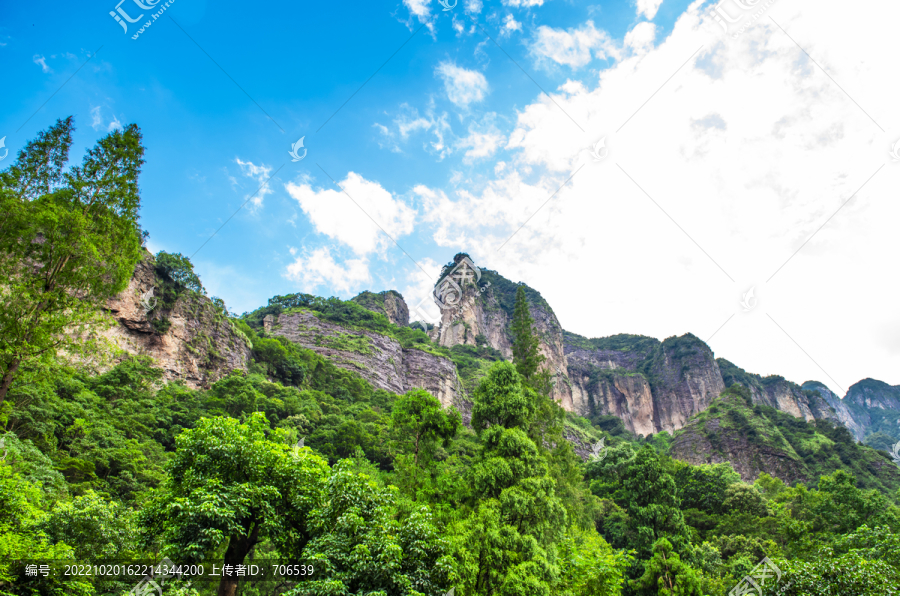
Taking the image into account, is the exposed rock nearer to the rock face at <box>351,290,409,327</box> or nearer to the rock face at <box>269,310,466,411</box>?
the rock face at <box>269,310,466,411</box>

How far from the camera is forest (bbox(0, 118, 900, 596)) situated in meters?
7.91

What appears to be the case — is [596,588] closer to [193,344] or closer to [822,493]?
[822,493]

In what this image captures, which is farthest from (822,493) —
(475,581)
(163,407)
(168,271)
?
(168,271)

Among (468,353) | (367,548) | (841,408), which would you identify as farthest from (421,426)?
(841,408)

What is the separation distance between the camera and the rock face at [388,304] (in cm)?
7544

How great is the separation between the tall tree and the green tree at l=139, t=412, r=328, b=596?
352 cm

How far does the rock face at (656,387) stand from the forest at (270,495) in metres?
68.6

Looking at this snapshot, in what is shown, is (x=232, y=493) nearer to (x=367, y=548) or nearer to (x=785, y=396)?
(x=367, y=548)

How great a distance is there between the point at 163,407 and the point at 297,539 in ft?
60.6

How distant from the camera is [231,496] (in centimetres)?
780

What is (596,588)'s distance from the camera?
11133 millimetres

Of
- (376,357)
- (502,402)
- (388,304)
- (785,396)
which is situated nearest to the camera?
(502,402)

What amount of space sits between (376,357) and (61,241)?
146 feet

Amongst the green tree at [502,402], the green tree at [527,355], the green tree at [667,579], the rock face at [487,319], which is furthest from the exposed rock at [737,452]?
the green tree at [502,402]
